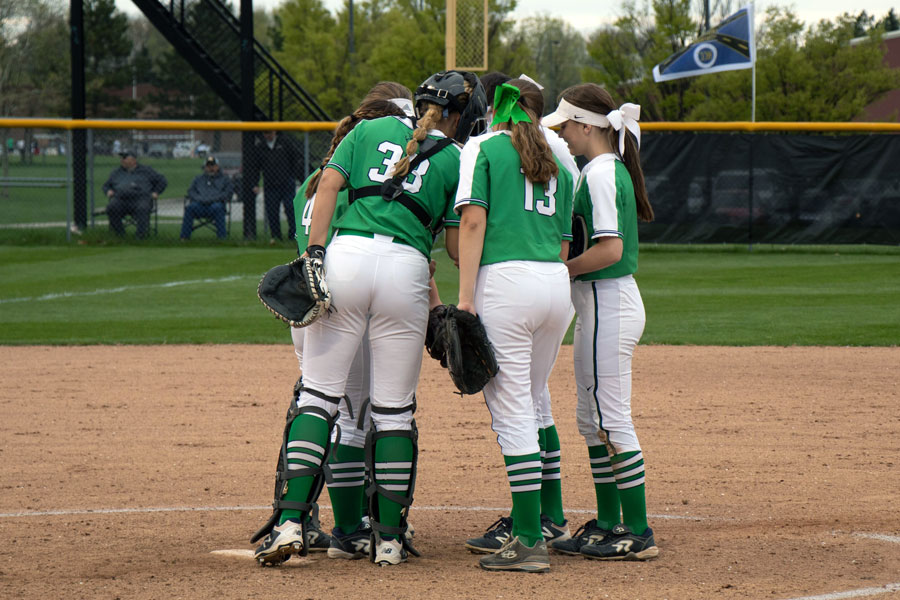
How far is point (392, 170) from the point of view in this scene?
13.5 feet

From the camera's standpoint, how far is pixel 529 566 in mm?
4012

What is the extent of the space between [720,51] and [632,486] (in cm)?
1801

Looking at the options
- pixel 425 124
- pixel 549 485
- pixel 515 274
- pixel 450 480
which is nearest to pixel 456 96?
pixel 425 124

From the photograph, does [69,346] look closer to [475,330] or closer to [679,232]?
[475,330]

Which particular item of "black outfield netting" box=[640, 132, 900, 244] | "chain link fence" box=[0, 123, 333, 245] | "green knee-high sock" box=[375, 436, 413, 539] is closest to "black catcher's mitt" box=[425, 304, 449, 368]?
"green knee-high sock" box=[375, 436, 413, 539]

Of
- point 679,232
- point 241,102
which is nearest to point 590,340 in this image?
point 679,232

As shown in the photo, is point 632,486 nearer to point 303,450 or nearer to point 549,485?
point 549,485

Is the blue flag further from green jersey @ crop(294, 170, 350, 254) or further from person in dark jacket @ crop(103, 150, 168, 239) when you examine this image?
green jersey @ crop(294, 170, 350, 254)

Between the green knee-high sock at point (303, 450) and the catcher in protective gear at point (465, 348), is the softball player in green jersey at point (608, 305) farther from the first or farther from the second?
the green knee-high sock at point (303, 450)

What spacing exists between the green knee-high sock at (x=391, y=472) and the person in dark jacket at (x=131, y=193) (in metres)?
14.3

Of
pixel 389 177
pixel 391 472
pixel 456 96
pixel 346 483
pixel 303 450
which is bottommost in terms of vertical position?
pixel 346 483

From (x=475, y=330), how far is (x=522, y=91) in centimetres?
97

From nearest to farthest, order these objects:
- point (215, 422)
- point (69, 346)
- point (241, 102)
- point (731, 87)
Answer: point (215, 422) → point (69, 346) → point (241, 102) → point (731, 87)

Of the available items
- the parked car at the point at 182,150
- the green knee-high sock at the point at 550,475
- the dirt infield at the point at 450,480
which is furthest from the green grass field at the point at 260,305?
the green knee-high sock at the point at 550,475
